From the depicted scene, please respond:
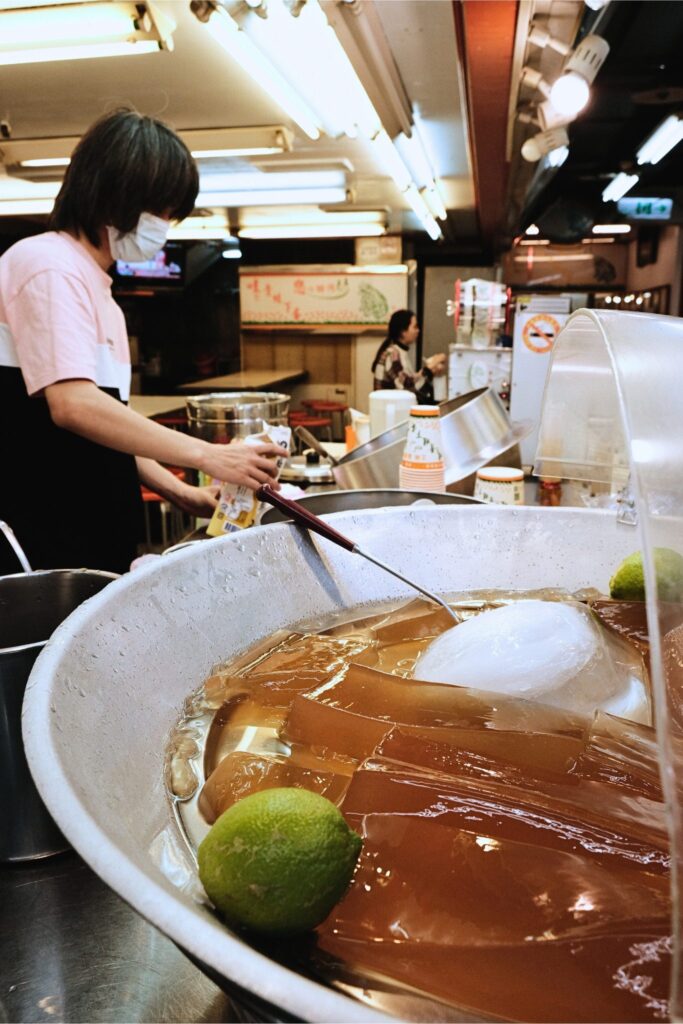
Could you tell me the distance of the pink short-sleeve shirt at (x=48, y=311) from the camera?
1.85 m

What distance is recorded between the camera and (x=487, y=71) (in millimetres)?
3100

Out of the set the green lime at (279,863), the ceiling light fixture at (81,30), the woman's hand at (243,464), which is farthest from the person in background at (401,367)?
the green lime at (279,863)

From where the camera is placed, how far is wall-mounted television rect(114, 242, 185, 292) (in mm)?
11836

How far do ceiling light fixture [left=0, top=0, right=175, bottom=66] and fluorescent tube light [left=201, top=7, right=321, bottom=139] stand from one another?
24 centimetres

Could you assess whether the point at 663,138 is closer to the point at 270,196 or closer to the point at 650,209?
the point at 270,196

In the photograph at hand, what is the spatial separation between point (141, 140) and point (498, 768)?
1897 millimetres

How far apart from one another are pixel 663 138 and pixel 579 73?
3441 millimetres

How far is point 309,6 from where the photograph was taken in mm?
2541

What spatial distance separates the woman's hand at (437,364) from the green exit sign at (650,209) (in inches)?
202

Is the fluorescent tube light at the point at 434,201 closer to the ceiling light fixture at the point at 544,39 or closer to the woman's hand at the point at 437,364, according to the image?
the woman's hand at the point at 437,364

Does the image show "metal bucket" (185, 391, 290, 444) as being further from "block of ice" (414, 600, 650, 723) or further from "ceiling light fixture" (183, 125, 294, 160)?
Answer: "ceiling light fixture" (183, 125, 294, 160)

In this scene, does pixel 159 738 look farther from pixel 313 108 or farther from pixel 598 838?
pixel 313 108

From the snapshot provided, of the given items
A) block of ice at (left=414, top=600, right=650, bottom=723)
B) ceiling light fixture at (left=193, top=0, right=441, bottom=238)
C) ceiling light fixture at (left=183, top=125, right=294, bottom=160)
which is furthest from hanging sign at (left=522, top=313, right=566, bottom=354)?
block of ice at (left=414, top=600, right=650, bottom=723)

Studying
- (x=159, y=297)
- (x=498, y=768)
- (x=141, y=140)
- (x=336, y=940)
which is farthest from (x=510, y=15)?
(x=159, y=297)
